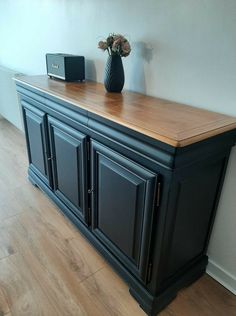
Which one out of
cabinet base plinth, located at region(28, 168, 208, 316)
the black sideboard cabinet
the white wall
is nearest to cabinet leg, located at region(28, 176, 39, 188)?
the black sideboard cabinet

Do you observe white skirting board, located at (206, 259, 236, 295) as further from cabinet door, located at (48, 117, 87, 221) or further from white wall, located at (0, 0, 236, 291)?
cabinet door, located at (48, 117, 87, 221)

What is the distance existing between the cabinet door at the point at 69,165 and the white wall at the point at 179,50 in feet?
1.70

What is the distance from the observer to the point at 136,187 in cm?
102

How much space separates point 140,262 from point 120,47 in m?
1.11

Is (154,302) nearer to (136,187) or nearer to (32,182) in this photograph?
(136,187)

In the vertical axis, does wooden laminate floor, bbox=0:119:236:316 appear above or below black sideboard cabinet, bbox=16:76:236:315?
below

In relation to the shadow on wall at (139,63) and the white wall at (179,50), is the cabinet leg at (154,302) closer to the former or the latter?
the white wall at (179,50)

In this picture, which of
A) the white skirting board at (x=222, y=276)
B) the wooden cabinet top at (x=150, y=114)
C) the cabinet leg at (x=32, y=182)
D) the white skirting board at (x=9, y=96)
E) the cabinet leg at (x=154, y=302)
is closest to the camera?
the wooden cabinet top at (x=150, y=114)

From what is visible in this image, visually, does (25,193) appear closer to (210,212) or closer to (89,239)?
(89,239)

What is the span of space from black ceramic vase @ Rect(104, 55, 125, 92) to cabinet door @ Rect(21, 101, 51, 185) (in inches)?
19.3

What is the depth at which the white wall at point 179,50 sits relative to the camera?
1.09 meters

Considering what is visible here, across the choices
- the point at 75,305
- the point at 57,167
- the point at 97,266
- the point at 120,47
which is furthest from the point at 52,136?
the point at 75,305

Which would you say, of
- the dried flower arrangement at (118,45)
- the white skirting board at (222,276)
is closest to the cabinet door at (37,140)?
the dried flower arrangement at (118,45)

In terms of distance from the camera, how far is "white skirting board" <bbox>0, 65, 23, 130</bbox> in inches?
118
